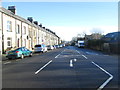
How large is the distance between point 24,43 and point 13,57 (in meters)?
21.5

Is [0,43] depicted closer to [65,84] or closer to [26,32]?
[26,32]

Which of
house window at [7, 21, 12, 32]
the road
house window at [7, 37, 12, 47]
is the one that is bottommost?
the road

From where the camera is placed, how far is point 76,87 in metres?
6.50

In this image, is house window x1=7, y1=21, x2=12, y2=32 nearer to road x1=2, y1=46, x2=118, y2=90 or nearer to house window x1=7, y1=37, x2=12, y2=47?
house window x1=7, y1=37, x2=12, y2=47

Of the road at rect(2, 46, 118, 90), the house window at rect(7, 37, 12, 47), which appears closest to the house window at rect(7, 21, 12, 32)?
the house window at rect(7, 37, 12, 47)

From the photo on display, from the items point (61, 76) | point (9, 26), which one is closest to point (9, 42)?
point (9, 26)

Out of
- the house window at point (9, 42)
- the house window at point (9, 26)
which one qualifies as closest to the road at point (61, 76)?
the house window at point (9, 42)

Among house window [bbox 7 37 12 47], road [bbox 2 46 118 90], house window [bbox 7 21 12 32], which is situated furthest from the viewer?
house window [bbox 7 21 12 32]

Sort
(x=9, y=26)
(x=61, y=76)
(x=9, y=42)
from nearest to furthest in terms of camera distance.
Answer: (x=61, y=76), (x=9, y=42), (x=9, y=26)

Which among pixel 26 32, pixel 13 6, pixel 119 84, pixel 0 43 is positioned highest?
pixel 13 6

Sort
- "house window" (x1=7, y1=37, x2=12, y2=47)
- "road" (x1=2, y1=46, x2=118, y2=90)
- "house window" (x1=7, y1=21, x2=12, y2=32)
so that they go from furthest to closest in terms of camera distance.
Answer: "house window" (x1=7, y1=21, x2=12, y2=32) < "house window" (x1=7, y1=37, x2=12, y2=47) < "road" (x1=2, y1=46, x2=118, y2=90)

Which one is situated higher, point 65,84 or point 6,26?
point 6,26

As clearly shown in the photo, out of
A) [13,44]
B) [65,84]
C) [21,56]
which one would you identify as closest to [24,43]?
A: [13,44]

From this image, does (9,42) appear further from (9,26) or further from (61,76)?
(61,76)
